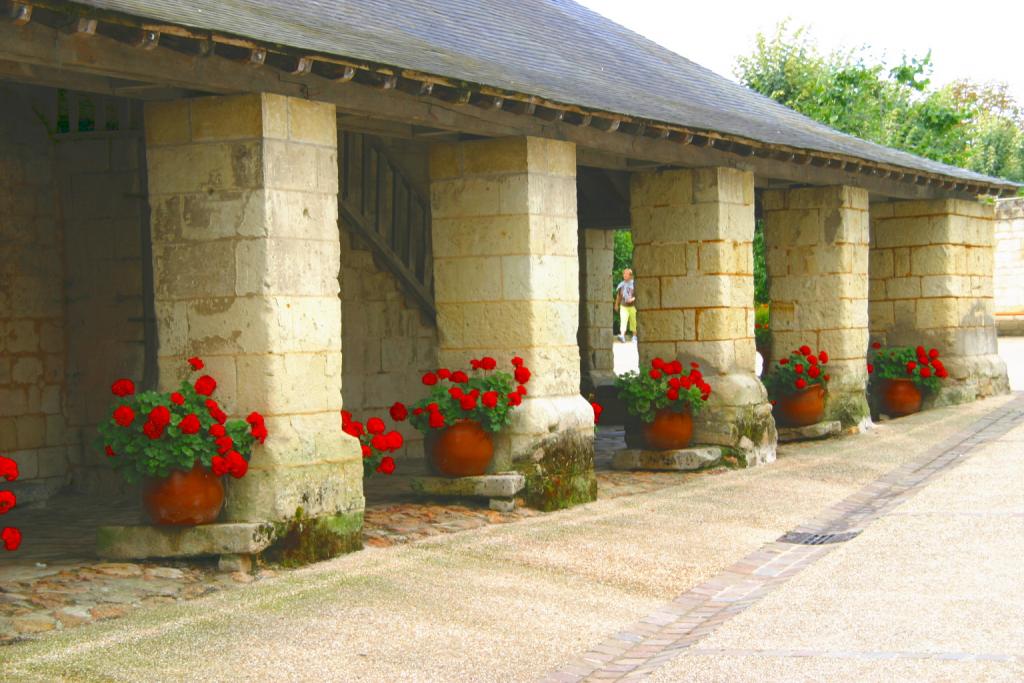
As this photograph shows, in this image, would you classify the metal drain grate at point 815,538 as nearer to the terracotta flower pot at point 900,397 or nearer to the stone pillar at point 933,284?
the terracotta flower pot at point 900,397

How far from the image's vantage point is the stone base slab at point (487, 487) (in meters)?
8.78

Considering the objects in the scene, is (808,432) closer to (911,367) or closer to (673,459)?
(911,367)

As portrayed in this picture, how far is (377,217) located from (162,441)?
4.65 m

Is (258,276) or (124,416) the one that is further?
(258,276)

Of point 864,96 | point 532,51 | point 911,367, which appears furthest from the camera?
point 864,96

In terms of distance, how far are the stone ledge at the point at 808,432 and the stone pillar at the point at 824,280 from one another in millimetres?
307

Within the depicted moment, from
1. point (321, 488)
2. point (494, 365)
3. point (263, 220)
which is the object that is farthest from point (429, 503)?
point (263, 220)

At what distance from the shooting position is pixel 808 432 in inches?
512

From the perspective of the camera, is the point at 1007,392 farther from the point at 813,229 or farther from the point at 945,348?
the point at 813,229

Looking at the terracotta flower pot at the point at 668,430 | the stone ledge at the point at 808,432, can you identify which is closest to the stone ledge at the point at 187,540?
the terracotta flower pot at the point at 668,430

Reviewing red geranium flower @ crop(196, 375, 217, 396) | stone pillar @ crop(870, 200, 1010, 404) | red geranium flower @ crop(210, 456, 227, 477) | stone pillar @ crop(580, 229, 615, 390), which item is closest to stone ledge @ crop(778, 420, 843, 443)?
stone pillar @ crop(870, 200, 1010, 404)

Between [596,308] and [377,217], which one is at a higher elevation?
[377,217]

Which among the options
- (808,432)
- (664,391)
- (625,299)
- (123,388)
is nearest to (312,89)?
(123,388)

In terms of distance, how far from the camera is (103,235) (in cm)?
1010
